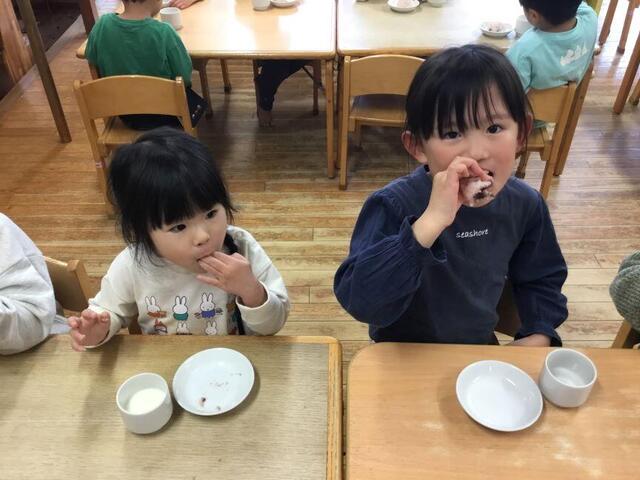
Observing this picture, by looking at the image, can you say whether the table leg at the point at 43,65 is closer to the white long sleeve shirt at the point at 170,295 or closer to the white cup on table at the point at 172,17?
the white cup on table at the point at 172,17

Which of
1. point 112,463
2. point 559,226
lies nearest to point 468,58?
point 112,463

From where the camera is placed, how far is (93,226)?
2.70 m

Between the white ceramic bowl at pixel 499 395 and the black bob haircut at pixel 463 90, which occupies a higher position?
the black bob haircut at pixel 463 90

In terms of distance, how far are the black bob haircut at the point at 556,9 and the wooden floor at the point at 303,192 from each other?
90 cm

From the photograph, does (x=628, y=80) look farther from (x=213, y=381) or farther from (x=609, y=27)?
(x=213, y=381)

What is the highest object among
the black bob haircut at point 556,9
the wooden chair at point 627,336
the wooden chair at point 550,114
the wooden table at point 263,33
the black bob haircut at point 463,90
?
the black bob haircut at point 463,90

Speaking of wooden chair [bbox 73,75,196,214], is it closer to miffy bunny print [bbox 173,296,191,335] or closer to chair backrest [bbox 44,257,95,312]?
chair backrest [bbox 44,257,95,312]

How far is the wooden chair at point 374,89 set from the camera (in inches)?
92.6

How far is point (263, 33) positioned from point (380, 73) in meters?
0.68

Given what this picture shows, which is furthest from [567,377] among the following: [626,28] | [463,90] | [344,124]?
[626,28]

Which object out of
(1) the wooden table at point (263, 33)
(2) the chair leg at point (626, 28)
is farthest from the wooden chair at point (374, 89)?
(2) the chair leg at point (626, 28)

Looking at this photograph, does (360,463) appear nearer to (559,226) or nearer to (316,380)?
(316,380)

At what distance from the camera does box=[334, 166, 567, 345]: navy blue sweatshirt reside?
0.97 metres

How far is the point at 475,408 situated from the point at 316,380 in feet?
0.91
